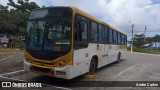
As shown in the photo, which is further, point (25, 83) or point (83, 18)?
point (83, 18)

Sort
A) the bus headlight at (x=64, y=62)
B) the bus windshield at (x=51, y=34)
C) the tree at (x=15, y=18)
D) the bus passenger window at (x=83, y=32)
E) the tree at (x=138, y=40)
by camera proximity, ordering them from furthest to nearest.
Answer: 1. the tree at (x=138, y=40)
2. the tree at (x=15, y=18)
3. the bus passenger window at (x=83, y=32)
4. the bus windshield at (x=51, y=34)
5. the bus headlight at (x=64, y=62)

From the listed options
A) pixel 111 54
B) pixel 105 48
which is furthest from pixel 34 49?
pixel 111 54

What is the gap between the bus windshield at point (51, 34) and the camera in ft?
29.3

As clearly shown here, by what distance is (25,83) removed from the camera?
9.25 m

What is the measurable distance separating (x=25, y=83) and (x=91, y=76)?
10.7 feet

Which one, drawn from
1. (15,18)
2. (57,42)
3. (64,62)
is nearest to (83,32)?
(57,42)

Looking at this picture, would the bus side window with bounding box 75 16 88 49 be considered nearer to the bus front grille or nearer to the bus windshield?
the bus windshield

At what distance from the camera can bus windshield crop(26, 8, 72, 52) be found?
8.93 m

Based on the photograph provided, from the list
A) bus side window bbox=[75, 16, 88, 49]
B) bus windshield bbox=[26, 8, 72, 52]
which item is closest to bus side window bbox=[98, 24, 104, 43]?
bus side window bbox=[75, 16, 88, 49]

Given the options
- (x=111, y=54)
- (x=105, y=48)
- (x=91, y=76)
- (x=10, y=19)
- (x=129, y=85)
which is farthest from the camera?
(x=10, y=19)

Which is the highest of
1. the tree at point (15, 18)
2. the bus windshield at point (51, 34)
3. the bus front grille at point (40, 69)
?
the tree at point (15, 18)

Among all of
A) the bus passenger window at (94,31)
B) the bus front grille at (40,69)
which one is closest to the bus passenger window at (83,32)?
the bus passenger window at (94,31)

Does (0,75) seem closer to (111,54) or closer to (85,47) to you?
(85,47)

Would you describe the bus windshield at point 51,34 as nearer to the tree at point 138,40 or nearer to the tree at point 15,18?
the tree at point 15,18
